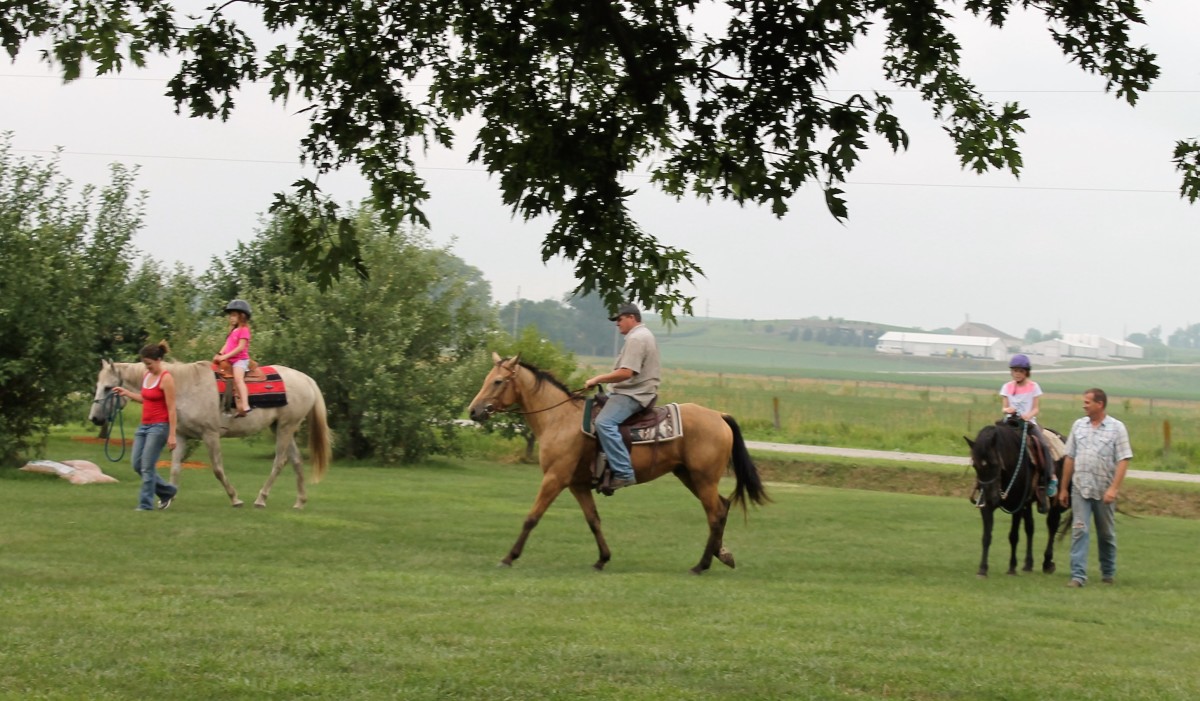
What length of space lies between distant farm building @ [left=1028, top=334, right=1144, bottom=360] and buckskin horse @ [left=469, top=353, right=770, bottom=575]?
15418 cm

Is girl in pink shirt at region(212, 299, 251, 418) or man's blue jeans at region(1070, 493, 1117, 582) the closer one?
man's blue jeans at region(1070, 493, 1117, 582)

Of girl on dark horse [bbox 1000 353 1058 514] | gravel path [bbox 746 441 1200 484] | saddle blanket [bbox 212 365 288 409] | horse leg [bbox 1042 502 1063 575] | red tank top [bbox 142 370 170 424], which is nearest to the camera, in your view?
girl on dark horse [bbox 1000 353 1058 514]

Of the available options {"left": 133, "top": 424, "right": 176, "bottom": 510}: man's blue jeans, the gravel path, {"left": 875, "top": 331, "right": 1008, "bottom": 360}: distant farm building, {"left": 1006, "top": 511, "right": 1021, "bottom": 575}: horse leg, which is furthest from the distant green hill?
{"left": 1006, "top": 511, "right": 1021, "bottom": 575}: horse leg

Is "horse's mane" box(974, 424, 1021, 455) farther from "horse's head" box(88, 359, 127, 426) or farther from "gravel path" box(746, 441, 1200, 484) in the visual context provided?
"gravel path" box(746, 441, 1200, 484)

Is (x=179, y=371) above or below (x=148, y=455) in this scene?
above

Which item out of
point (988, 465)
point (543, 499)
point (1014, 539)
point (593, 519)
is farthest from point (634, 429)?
point (1014, 539)

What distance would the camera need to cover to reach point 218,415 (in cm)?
1806

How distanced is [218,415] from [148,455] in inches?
55.7

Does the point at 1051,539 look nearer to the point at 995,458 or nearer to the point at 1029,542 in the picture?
the point at 1029,542

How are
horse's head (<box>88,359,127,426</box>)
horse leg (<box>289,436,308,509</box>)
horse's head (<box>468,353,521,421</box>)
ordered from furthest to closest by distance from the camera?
horse leg (<box>289,436,308,509</box>), horse's head (<box>88,359,127,426</box>), horse's head (<box>468,353,521,421</box>)

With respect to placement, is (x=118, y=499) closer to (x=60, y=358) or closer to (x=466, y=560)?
(x=60, y=358)

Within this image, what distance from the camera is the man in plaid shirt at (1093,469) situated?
14.3 meters

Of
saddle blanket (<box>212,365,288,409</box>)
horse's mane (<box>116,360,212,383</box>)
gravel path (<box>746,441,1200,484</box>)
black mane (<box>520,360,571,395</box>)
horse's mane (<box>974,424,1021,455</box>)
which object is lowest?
gravel path (<box>746,441,1200,484</box>)

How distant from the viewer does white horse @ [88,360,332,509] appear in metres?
17.8
